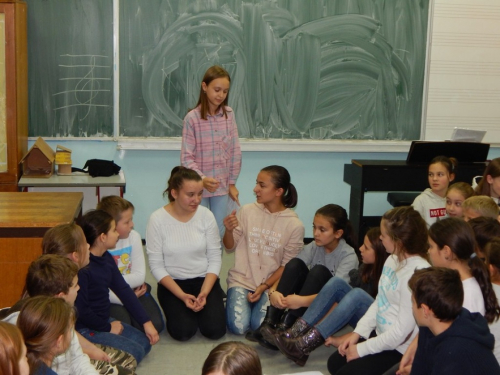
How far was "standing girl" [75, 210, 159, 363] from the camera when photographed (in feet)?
9.29

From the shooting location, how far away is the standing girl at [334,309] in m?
2.98

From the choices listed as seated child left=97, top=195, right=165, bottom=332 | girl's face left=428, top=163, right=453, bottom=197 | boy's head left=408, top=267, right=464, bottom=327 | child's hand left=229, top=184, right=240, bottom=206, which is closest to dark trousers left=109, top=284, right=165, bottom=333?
seated child left=97, top=195, right=165, bottom=332

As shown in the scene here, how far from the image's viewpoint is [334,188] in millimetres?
5340

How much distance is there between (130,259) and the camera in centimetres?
340

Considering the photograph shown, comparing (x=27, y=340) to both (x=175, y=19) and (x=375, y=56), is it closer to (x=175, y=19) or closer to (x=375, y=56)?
(x=175, y=19)

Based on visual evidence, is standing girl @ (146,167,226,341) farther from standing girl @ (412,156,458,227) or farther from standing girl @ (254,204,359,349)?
standing girl @ (412,156,458,227)

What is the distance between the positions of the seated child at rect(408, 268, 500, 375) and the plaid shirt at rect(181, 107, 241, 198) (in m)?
2.14

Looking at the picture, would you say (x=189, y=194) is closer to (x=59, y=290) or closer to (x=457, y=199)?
(x=59, y=290)

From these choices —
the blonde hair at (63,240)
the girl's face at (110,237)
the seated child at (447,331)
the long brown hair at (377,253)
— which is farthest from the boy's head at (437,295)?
the girl's face at (110,237)

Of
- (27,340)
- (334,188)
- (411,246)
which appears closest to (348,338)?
(411,246)

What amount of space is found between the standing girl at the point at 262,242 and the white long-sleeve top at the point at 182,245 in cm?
12

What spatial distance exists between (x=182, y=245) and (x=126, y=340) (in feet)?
2.23

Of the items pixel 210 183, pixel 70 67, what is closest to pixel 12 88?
pixel 70 67

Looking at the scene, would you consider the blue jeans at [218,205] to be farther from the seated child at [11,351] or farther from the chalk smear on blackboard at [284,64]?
the seated child at [11,351]
